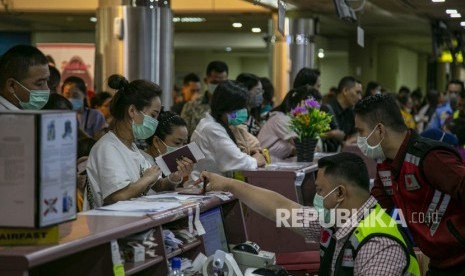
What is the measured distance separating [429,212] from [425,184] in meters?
0.15

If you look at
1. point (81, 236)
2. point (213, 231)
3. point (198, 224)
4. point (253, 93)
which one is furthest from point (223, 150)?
point (81, 236)

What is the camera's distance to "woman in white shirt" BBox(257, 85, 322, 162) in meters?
8.20

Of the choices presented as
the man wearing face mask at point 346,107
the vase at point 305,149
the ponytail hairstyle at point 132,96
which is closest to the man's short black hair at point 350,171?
the ponytail hairstyle at point 132,96

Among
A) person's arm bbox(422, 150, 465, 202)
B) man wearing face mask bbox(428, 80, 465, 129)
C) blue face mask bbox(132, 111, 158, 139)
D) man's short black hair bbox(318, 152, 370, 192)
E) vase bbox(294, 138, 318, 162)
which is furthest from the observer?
man wearing face mask bbox(428, 80, 465, 129)

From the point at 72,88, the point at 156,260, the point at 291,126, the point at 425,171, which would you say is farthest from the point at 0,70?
the point at 72,88

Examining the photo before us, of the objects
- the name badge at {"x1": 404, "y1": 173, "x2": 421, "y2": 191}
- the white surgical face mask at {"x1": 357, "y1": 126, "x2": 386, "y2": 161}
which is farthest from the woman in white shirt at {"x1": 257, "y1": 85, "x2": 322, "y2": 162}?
the name badge at {"x1": 404, "y1": 173, "x2": 421, "y2": 191}

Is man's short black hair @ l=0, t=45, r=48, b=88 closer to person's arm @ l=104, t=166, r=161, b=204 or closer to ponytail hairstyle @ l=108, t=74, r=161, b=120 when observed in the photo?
ponytail hairstyle @ l=108, t=74, r=161, b=120

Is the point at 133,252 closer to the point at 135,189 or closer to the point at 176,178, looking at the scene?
the point at 135,189

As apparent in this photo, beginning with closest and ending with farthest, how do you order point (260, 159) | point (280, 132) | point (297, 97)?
point (260, 159) < point (280, 132) < point (297, 97)

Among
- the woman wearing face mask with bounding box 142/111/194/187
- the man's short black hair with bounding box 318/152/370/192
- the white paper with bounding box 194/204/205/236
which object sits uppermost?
the woman wearing face mask with bounding box 142/111/194/187

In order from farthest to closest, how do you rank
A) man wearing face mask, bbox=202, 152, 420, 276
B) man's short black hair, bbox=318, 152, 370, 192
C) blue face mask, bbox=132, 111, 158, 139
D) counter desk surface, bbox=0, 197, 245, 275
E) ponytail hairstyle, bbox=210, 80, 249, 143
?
ponytail hairstyle, bbox=210, 80, 249, 143 → blue face mask, bbox=132, 111, 158, 139 → man's short black hair, bbox=318, 152, 370, 192 → man wearing face mask, bbox=202, 152, 420, 276 → counter desk surface, bbox=0, 197, 245, 275

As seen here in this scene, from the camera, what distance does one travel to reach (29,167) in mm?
3123

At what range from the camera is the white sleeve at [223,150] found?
613 cm

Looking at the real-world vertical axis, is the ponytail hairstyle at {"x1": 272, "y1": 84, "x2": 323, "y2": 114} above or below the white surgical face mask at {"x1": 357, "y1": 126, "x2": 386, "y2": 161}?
above
